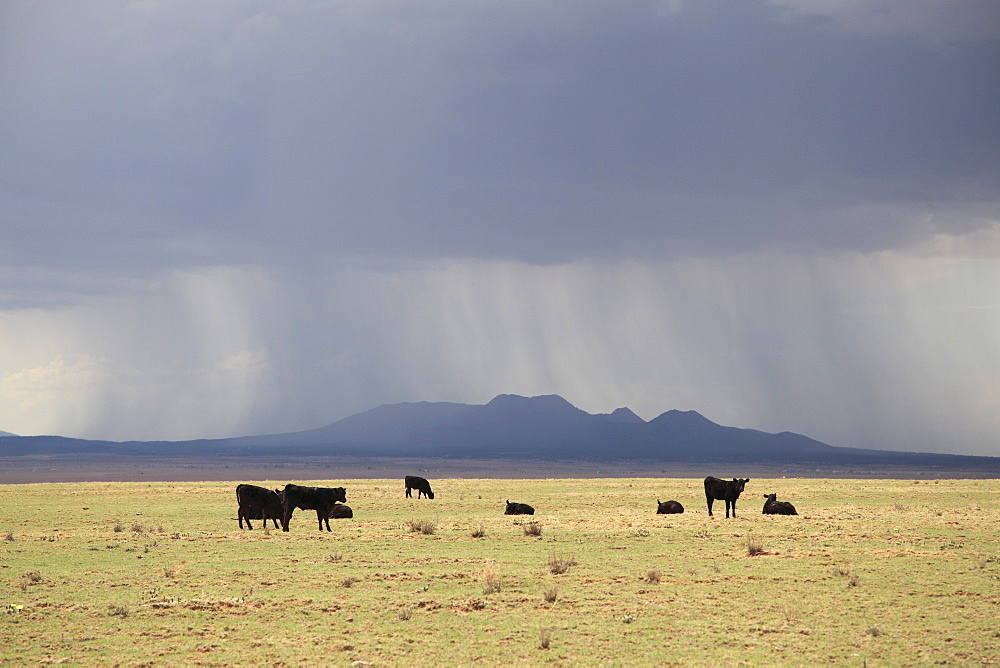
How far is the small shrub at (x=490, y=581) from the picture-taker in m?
19.8

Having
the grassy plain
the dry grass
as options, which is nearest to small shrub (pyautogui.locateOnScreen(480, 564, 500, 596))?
the grassy plain

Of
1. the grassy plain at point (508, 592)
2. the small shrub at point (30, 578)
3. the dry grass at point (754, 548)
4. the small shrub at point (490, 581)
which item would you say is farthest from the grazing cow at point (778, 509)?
the small shrub at point (30, 578)

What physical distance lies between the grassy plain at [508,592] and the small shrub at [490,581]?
0.15ft

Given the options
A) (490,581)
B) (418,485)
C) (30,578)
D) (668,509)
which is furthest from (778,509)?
(30,578)

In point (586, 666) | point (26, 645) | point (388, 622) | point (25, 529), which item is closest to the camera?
point (586, 666)

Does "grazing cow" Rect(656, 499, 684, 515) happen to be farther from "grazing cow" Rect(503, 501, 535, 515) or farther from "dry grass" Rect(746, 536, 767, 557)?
"dry grass" Rect(746, 536, 767, 557)

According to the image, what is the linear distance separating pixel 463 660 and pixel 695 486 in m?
50.2

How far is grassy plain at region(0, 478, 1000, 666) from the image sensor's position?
49.9 ft

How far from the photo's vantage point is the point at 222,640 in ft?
52.3

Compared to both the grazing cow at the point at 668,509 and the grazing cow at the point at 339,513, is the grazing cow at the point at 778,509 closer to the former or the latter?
the grazing cow at the point at 668,509

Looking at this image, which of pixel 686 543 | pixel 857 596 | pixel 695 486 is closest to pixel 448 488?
pixel 695 486

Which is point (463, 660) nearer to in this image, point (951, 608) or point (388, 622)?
point (388, 622)

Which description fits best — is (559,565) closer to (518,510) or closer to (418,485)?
(518,510)

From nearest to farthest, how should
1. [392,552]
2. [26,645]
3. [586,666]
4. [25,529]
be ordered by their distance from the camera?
[586,666] → [26,645] → [392,552] → [25,529]
